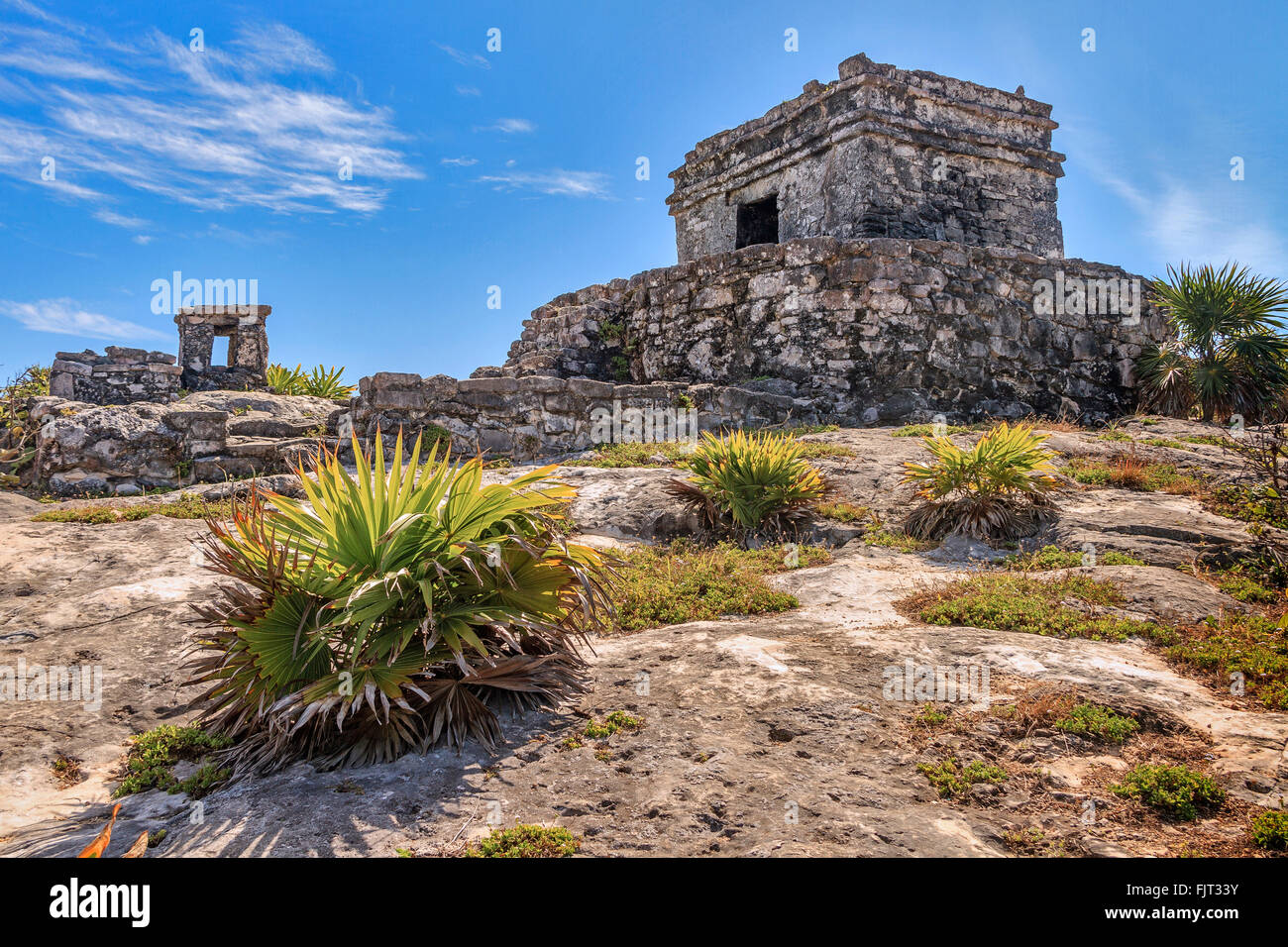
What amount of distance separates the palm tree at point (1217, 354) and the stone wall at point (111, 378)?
648 inches

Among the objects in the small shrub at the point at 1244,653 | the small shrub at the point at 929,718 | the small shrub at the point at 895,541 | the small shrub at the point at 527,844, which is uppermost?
the small shrub at the point at 895,541

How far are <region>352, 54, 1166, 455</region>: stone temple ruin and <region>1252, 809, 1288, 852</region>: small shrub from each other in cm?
763

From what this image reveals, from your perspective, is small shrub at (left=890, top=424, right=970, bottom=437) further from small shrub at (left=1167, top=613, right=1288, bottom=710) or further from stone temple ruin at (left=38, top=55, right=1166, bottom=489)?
small shrub at (left=1167, top=613, right=1288, bottom=710)

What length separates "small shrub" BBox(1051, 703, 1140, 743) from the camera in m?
3.09

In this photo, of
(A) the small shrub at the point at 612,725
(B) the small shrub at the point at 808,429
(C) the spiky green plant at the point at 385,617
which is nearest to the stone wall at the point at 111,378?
(B) the small shrub at the point at 808,429

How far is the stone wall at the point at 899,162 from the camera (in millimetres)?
12383

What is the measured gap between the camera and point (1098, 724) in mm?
3123

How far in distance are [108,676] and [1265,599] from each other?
6.64 metres

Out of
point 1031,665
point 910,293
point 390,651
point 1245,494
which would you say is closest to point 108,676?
point 390,651

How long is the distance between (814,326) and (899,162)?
4253mm

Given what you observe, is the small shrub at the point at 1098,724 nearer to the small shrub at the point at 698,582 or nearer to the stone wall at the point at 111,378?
the small shrub at the point at 698,582
